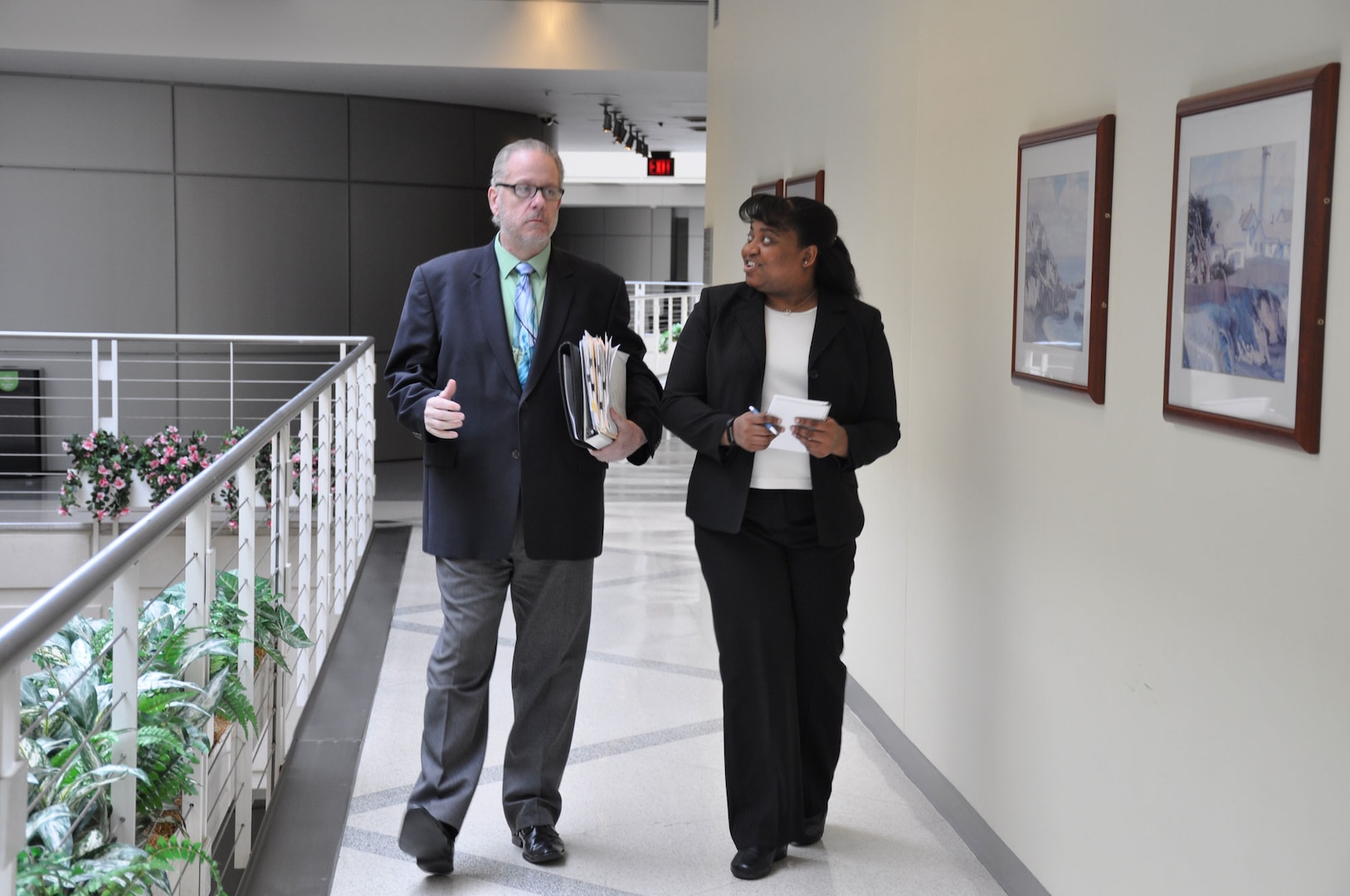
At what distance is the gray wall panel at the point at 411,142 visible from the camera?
10.2m

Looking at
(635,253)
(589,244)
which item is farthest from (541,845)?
(635,253)

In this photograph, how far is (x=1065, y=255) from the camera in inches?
101

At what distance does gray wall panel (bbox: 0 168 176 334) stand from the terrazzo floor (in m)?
5.31

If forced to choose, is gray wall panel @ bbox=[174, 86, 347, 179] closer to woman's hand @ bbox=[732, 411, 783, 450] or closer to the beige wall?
the beige wall

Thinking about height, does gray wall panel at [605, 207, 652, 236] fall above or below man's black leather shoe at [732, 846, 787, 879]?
above

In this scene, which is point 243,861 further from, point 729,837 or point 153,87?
point 153,87

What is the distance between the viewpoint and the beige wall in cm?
184

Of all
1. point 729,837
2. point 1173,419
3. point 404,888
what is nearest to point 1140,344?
point 1173,419

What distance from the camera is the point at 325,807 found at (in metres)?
3.27

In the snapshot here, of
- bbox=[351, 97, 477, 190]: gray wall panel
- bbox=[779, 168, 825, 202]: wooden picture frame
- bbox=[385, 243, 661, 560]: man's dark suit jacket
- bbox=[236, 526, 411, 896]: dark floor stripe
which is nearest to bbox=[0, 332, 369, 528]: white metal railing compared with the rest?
bbox=[351, 97, 477, 190]: gray wall panel

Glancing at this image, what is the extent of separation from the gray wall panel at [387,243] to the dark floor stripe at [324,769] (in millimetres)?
5050

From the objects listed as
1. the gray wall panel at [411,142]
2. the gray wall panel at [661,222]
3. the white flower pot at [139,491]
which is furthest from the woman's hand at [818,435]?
the gray wall panel at [661,222]

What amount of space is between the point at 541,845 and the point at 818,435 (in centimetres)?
113

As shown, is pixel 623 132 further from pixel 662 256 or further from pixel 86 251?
pixel 662 256
